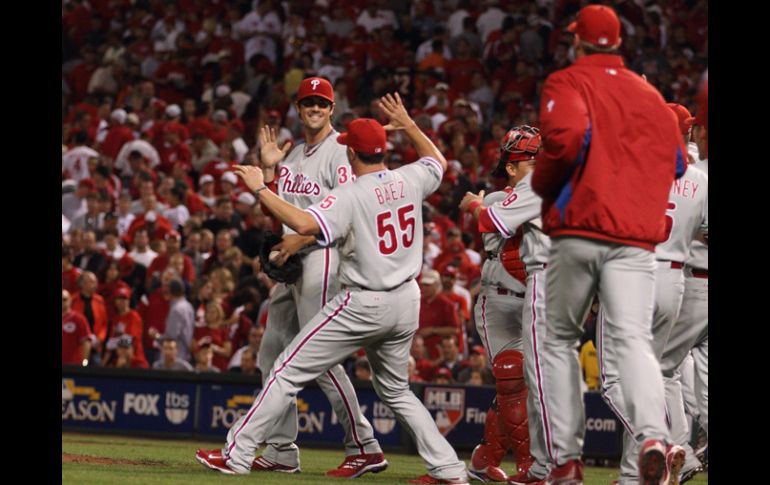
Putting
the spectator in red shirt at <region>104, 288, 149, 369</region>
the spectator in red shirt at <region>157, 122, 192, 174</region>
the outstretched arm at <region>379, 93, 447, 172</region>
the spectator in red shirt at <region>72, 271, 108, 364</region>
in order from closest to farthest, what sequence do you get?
the outstretched arm at <region>379, 93, 447, 172</region>
the spectator in red shirt at <region>104, 288, 149, 369</region>
the spectator in red shirt at <region>72, 271, 108, 364</region>
the spectator in red shirt at <region>157, 122, 192, 174</region>

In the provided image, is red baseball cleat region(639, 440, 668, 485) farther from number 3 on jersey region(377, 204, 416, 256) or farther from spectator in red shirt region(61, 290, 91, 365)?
spectator in red shirt region(61, 290, 91, 365)

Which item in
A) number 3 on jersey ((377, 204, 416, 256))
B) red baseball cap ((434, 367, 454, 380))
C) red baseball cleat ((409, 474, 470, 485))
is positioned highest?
number 3 on jersey ((377, 204, 416, 256))

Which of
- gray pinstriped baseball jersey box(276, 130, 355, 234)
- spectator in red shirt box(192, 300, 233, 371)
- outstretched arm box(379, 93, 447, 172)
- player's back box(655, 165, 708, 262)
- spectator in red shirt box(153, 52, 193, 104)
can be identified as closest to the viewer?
player's back box(655, 165, 708, 262)

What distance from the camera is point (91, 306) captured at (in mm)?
14852

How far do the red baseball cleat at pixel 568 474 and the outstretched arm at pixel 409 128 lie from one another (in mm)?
2544

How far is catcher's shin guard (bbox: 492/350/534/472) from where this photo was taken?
26.3 ft

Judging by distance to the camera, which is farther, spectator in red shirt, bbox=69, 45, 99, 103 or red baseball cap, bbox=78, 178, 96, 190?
spectator in red shirt, bbox=69, 45, 99, 103

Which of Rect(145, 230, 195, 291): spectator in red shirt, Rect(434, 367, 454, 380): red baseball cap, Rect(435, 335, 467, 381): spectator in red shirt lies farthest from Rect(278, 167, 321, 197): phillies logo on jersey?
Rect(145, 230, 195, 291): spectator in red shirt

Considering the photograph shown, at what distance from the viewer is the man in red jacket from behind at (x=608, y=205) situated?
5848 mm

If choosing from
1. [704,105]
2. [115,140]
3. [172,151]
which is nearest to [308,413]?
[704,105]

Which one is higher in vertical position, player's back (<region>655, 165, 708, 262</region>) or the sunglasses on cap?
the sunglasses on cap

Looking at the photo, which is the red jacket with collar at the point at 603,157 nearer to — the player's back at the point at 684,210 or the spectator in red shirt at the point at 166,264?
the player's back at the point at 684,210

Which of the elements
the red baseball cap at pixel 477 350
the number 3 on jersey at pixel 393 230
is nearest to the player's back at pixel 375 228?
the number 3 on jersey at pixel 393 230

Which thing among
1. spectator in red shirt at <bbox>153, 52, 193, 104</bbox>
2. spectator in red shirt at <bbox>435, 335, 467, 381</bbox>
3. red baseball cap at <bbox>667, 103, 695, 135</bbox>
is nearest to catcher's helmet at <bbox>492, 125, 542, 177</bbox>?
red baseball cap at <bbox>667, 103, 695, 135</bbox>
